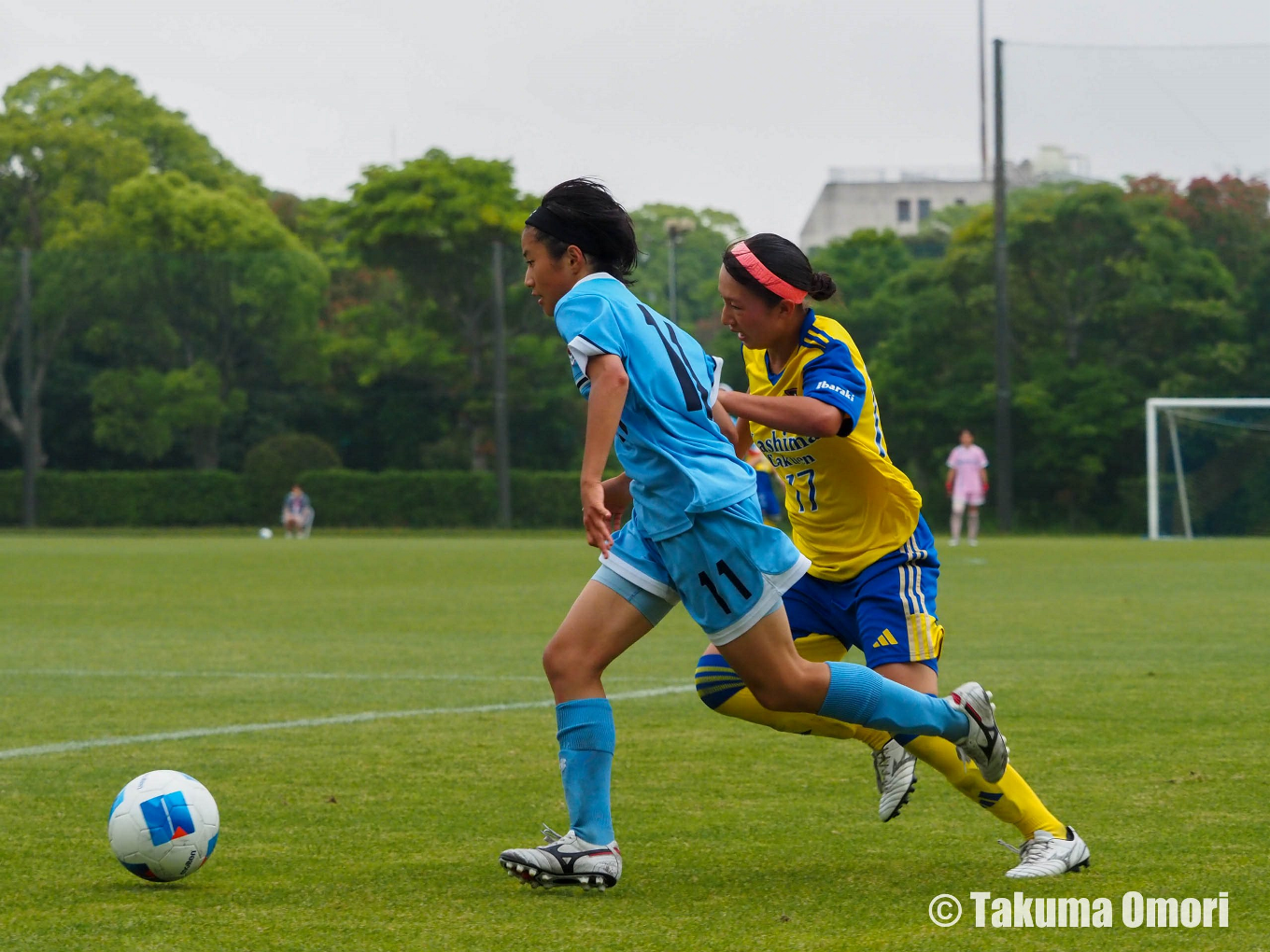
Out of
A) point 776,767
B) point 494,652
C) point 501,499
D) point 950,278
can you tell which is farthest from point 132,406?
point 776,767

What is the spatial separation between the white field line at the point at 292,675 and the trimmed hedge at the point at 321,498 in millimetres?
29655

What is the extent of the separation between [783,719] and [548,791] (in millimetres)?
1521

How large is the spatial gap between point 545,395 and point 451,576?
21356 mm

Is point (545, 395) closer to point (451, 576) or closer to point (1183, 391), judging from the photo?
point (1183, 391)

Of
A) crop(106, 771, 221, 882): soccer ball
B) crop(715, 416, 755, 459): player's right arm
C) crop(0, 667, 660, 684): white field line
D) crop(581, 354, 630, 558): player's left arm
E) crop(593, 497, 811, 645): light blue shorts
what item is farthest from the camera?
crop(0, 667, 660, 684): white field line

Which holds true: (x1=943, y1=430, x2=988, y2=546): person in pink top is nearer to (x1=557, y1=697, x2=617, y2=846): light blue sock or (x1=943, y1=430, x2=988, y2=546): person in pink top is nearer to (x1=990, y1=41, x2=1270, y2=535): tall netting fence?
(x1=990, y1=41, x2=1270, y2=535): tall netting fence

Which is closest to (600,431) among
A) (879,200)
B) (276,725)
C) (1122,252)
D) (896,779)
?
(896,779)

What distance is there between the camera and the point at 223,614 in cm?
1479

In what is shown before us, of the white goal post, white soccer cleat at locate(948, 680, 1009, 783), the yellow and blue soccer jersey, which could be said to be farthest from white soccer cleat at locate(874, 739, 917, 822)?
the white goal post

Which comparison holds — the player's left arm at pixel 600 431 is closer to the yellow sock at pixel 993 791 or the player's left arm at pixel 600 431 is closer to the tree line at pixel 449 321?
the yellow sock at pixel 993 791

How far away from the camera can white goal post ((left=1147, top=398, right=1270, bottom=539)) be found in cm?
3341

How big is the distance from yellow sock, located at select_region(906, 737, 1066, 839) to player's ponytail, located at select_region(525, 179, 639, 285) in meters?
1.61

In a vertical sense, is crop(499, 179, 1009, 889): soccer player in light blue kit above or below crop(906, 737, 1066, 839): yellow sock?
above

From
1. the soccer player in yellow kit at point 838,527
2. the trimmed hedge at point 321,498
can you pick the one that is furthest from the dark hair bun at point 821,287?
the trimmed hedge at point 321,498
